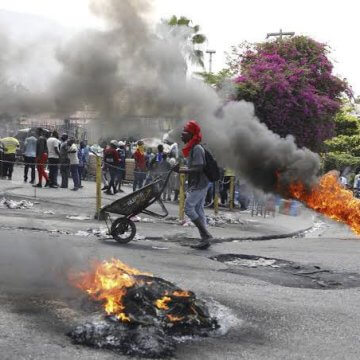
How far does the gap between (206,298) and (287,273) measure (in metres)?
2.00

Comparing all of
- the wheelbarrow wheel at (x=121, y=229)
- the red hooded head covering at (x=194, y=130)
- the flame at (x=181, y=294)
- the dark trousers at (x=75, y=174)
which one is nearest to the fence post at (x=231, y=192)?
the dark trousers at (x=75, y=174)

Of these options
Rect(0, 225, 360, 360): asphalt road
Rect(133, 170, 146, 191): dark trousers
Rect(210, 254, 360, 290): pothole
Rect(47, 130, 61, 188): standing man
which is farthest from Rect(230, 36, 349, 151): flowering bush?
Rect(0, 225, 360, 360): asphalt road

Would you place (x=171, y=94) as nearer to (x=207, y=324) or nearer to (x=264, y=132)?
(x=264, y=132)

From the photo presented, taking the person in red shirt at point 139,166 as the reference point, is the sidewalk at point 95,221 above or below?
below

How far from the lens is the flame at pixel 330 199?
7852 mm

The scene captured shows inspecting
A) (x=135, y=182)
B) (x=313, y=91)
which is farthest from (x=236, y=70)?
(x=135, y=182)

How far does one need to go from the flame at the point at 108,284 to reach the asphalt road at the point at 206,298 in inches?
6.1

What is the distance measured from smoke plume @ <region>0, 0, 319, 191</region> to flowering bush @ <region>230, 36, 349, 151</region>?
263 inches

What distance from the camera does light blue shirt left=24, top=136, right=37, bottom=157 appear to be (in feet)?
51.4

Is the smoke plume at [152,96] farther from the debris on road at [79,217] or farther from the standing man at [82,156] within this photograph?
the standing man at [82,156]

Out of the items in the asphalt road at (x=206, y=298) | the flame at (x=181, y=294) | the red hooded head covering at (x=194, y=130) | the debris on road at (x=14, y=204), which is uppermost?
the red hooded head covering at (x=194, y=130)

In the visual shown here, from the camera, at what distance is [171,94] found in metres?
6.95

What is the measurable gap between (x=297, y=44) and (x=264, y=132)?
11649mm

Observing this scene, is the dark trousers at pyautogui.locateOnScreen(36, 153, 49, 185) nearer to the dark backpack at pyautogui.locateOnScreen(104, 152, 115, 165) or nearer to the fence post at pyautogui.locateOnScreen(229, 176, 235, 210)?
the dark backpack at pyautogui.locateOnScreen(104, 152, 115, 165)
